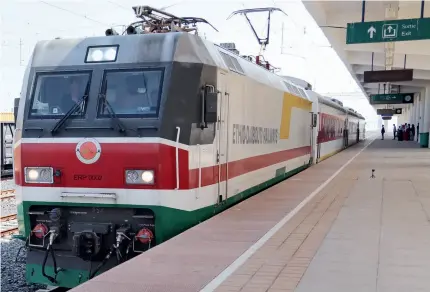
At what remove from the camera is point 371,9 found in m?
16.8

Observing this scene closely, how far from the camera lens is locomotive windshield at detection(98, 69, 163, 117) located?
20.0 ft

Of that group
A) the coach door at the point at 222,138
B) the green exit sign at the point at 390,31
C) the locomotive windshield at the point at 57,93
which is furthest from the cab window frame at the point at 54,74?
the green exit sign at the point at 390,31

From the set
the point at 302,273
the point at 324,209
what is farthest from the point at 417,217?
the point at 302,273

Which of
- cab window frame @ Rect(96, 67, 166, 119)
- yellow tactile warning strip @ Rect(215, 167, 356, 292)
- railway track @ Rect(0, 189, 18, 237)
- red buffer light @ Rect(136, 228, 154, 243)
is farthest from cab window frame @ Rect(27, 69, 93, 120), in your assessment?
railway track @ Rect(0, 189, 18, 237)

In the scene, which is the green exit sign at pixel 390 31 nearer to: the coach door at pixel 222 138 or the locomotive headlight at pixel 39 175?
the coach door at pixel 222 138

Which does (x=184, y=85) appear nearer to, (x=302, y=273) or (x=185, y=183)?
(x=185, y=183)

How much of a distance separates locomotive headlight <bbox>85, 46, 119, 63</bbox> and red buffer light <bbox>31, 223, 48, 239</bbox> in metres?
2.22

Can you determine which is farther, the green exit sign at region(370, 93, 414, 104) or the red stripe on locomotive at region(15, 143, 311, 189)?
the green exit sign at region(370, 93, 414, 104)

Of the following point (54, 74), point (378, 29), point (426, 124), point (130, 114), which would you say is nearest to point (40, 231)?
point (130, 114)

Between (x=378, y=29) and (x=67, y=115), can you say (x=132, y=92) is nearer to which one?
(x=67, y=115)

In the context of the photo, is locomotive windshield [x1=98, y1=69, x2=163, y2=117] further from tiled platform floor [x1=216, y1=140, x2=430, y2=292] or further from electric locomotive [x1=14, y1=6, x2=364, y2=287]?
tiled platform floor [x1=216, y1=140, x2=430, y2=292]

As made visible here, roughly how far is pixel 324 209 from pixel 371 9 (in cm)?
1053

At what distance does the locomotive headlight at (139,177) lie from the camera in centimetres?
592

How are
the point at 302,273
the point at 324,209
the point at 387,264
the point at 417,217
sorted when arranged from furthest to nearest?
the point at 324,209 → the point at 417,217 → the point at 387,264 → the point at 302,273
